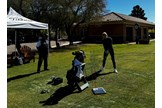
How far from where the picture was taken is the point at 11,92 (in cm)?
680

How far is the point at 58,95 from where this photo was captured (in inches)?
248

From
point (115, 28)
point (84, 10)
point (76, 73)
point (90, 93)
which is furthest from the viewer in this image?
point (115, 28)

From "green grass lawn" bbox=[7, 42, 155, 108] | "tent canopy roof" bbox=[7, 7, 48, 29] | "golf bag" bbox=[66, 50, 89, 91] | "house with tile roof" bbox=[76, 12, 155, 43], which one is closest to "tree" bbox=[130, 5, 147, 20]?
"house with tile roof" bbox=[76, 12, 155, 43]

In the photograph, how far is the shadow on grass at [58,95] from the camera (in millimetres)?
5782

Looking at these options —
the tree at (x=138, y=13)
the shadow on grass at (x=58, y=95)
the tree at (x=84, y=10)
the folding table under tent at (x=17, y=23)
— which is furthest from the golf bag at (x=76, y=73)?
the tree at (x=138, y=13)

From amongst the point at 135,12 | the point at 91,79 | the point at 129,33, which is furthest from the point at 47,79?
the point at 135,12

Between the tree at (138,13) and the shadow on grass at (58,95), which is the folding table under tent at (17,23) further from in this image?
Result: the tree at (138,13)

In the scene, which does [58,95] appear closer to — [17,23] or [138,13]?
[17,23]

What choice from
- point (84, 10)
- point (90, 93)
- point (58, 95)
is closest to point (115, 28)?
point (84, 10)

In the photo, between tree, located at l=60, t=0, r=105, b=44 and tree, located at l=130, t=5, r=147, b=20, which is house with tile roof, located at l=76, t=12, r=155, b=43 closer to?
tree, located at l=60, t=0, r=105, b=44

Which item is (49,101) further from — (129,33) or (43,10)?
(129,33)

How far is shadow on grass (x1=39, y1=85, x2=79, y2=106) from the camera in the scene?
5.78m

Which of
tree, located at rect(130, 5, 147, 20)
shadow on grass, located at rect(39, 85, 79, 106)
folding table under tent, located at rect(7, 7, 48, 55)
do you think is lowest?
shadow on grass, located at rect(39, 85, 79, 106)

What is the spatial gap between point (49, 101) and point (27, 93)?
1010 millimetres
